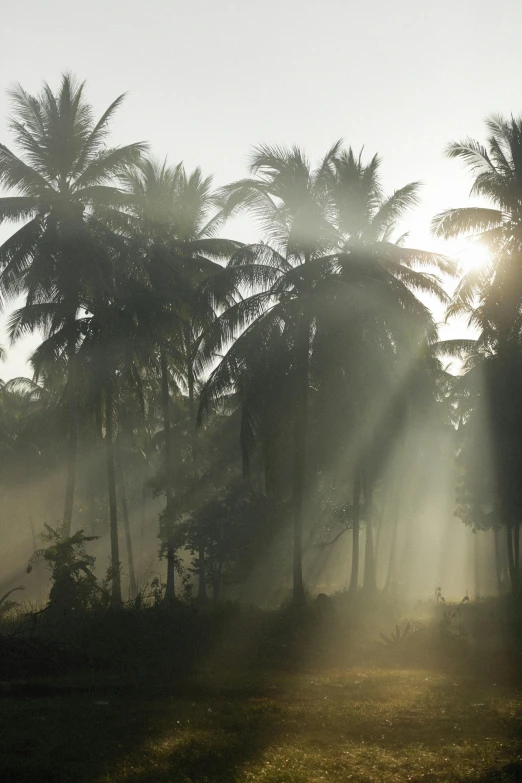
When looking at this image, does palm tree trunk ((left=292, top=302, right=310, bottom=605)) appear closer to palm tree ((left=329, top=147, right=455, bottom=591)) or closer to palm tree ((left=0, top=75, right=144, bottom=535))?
palm tree ((left=329, top=147, right=455, bottom=591))

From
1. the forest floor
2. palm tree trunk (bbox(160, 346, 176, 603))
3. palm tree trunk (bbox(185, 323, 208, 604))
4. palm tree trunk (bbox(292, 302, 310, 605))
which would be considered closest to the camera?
the forest floor

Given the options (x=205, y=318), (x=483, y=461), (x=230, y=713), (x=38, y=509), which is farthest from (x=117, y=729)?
(x=38, y=509)

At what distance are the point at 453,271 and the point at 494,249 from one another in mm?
1616

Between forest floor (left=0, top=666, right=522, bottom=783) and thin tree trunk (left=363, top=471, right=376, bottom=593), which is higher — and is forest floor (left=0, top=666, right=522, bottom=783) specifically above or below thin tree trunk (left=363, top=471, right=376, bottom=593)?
below

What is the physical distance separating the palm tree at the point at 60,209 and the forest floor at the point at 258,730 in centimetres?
1067

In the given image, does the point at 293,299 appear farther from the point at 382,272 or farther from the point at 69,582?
the point at 69,582

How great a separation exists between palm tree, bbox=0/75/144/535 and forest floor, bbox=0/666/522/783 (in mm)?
10672

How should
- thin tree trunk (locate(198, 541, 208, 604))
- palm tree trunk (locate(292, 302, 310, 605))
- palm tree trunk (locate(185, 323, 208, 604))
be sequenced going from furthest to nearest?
thin tree trunk (locate(198, 541, 208, 604))
palm tree trunk (locate(185, 323, 208, 604))
palm tree trunk (locate(292, 302, 310, 605))

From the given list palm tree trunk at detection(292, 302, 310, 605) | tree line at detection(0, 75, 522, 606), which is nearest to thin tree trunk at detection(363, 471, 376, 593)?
tree line at detection(0, 75, 522, 606)

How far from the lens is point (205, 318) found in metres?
24.6

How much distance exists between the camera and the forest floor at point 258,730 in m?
8.95

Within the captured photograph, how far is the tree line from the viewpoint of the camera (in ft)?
71.2

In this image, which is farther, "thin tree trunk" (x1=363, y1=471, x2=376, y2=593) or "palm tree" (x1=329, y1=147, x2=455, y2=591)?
"thin tree trunk" (x1=363, y1=471, x2=376, y2=593)

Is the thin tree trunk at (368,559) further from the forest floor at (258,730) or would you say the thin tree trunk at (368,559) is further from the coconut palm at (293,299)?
the forest floor at (258,730)
